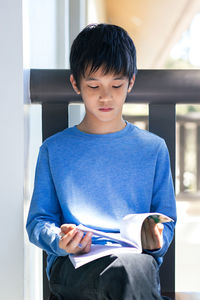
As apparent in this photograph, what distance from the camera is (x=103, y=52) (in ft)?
3.15

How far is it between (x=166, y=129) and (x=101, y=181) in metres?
0.26

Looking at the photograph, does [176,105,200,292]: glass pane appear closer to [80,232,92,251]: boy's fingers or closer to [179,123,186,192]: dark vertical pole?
[179,123,186,192]: dark vertical pole

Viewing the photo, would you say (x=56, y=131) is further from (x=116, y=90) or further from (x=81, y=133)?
(x=116, y=90)

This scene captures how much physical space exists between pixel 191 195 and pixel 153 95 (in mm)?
4790

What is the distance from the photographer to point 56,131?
117 cm

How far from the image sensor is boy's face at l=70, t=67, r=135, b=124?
3.20 feet

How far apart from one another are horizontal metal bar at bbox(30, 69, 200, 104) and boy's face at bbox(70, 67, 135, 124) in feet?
0.41

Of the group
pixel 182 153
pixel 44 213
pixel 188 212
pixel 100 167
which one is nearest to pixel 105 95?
pixel 100 167

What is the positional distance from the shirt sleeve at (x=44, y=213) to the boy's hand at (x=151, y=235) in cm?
17

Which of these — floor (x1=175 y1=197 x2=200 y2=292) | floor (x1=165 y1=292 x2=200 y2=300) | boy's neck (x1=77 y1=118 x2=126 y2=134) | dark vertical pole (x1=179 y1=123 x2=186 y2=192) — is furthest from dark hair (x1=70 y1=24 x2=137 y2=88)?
dark vertical pole (x1=179 y1=123 x2=186 y2=192)

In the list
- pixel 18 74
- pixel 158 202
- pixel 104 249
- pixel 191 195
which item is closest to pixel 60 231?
pixel 104 249

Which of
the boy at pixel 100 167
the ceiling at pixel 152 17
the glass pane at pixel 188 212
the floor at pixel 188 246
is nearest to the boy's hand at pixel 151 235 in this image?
the boy at pixel 100 167

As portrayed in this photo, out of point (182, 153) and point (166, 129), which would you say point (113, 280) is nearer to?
point (166, 129)

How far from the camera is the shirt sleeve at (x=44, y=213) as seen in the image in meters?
0.94
